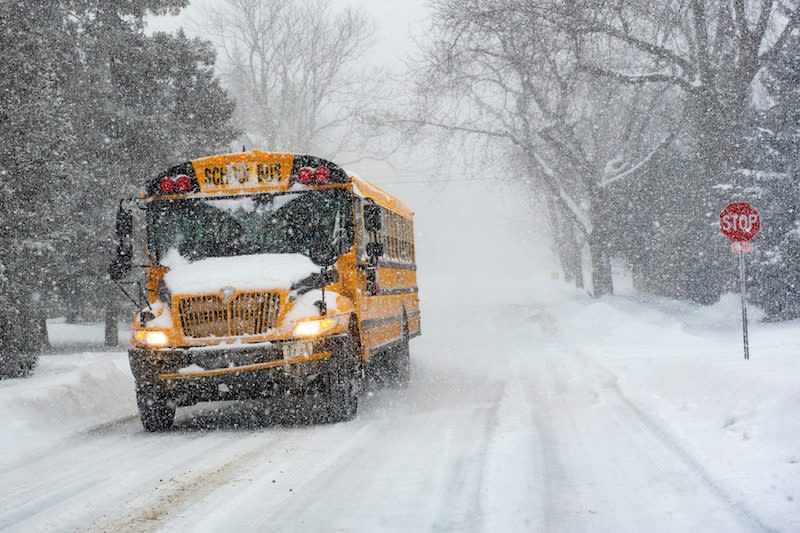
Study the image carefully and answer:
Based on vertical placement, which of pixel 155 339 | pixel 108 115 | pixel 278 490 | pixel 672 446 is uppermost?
pixel 108 115

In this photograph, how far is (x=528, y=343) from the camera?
76.0 feet

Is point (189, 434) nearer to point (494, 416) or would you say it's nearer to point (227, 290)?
point (227, 290)

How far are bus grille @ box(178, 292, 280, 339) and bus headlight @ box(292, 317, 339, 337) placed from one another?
0.77 feet

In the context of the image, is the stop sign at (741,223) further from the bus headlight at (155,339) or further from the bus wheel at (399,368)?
the bus headlight at (155,339)

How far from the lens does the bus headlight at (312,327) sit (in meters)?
8.97

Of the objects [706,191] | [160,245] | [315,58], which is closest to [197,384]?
[160,245]

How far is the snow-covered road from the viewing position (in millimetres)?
5258

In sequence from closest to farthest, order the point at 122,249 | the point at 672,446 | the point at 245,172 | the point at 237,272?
1. the point at 672,446
2. the point at 237,272
3. the point at 122,249
4. the point at 245,172

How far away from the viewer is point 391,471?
6.70 meters

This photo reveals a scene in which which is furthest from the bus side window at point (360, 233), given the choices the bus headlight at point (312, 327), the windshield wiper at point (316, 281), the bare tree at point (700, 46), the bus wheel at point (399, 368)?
the bare tree at point (700, 46)

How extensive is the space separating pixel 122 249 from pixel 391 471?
181 inches

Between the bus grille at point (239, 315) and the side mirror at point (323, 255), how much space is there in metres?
0.88

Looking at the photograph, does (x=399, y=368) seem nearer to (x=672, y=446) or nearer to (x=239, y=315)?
(x=239, y=315)

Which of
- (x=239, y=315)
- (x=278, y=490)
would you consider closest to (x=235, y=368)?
(x=239, y=315)
